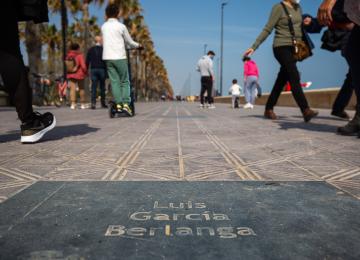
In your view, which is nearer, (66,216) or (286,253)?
(286,253)

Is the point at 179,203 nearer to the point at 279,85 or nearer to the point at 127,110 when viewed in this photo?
the point at 279,85

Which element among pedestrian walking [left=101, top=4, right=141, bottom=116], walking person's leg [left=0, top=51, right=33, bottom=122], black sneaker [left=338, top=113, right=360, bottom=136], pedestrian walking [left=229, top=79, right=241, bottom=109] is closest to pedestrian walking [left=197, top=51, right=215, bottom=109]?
pedestrian walking [left=229, top=79, right=241, bottom=109]

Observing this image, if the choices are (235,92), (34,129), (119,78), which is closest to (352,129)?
(34,129)

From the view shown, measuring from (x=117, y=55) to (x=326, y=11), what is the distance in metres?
4.30

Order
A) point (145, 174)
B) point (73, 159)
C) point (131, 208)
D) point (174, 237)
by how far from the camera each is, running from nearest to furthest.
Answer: point (174, 237)
point (131, 208)
point (145, 174)
point (73, 159)

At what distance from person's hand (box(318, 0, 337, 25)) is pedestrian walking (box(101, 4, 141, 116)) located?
4.01 meters

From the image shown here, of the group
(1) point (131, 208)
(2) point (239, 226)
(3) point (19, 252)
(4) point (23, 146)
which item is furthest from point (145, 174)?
(4) point (23, 146)

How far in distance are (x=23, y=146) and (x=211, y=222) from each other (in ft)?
8.31

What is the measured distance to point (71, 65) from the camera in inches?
433

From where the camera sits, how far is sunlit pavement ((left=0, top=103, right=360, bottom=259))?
3.76ft

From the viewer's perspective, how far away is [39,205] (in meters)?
1.58

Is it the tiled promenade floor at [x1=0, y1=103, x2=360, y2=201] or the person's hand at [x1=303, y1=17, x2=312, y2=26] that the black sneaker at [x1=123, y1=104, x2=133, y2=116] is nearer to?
the tiled promenade floor at [x1=0, y1=103, x2=360, y2=201]

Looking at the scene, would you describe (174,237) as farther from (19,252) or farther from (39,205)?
(39,205)

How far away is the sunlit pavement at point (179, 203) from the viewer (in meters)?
1.15
